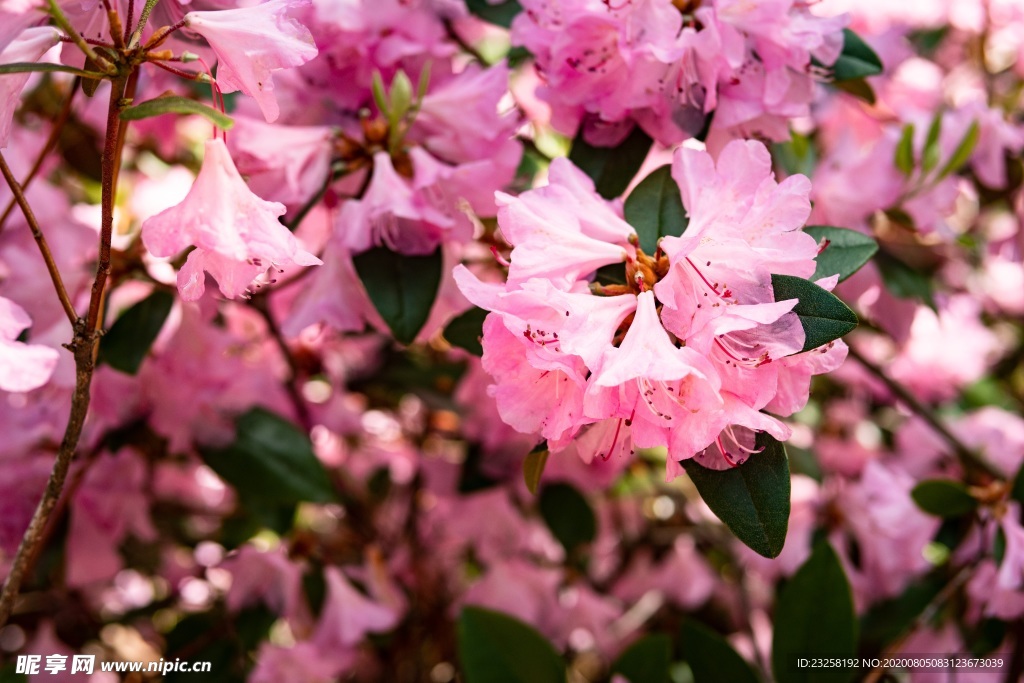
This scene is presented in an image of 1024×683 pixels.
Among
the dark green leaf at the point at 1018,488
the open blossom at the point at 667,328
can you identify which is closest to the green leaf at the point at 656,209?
the open blossom at the point at 667,328

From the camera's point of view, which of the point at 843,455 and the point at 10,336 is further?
the point at 843,455

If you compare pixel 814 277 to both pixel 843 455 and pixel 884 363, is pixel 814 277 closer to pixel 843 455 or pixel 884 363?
pixel 843 455

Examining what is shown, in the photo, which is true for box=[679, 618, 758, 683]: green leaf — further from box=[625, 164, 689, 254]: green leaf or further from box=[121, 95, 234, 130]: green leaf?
box=[121, 95, 234, 130]: green leaf

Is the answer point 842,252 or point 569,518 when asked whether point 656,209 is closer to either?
point 842,252

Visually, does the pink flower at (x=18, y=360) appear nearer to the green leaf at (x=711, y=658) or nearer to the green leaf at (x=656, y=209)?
the green leaf at (x=656, y=209)

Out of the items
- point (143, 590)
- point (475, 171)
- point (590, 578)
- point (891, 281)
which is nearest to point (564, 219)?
point (475, 171)

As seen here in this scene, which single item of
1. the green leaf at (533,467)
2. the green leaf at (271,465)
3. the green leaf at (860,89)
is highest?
the green leaf at (860,89)

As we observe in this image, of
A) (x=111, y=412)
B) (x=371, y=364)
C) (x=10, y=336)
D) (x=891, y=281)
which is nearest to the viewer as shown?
(x=10, y=336)

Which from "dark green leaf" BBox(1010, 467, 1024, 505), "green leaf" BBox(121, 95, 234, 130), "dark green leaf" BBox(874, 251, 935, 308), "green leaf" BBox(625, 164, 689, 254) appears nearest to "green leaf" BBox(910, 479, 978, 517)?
"dark green leaf" BBox(1010, 467, 1024, 505)
